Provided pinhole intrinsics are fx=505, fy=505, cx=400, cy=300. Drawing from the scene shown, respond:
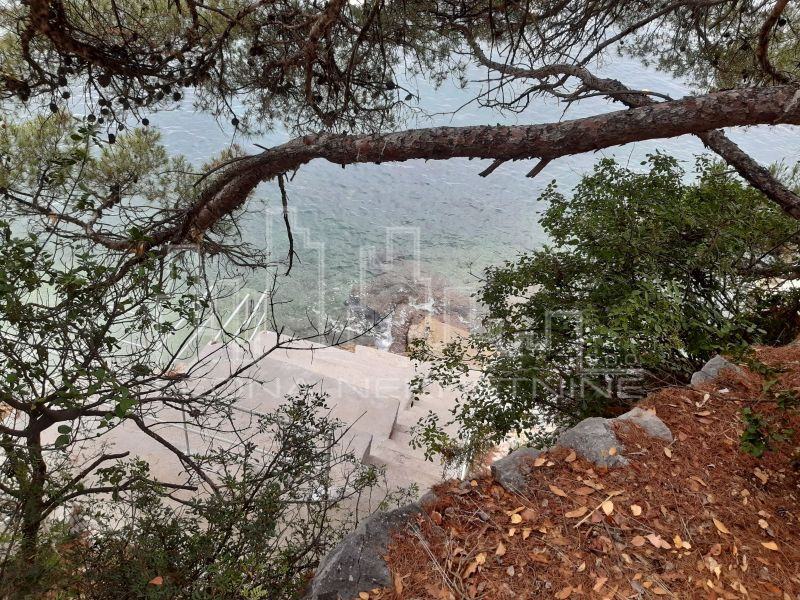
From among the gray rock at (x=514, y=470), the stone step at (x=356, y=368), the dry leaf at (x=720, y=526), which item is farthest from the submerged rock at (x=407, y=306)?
the dry leaf at (x=720, y=526)

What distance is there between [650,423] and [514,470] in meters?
0.68

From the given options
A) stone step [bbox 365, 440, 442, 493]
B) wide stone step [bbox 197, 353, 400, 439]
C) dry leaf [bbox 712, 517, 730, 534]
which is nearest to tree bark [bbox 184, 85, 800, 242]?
dry leaf [bbox 712, 517, 730, 534]

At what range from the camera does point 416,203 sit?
1388 cm

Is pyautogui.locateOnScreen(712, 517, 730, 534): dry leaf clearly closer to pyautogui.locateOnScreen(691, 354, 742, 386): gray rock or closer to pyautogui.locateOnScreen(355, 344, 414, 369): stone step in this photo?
pyautogui.locateOnScreen(691, 354, 742, 386): gray rock

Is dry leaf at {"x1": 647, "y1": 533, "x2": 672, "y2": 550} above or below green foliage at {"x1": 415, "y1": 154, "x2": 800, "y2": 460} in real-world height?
below

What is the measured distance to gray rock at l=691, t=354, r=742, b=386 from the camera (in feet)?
8.55

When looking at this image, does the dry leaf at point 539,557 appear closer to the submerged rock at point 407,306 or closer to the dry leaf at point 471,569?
the dry leaf at point 471,569

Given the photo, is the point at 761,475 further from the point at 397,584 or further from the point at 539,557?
the point at 397,584

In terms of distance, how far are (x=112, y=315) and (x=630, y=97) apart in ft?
10.9

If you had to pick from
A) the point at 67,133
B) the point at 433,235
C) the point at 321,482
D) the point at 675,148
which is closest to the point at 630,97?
the point at 321,482

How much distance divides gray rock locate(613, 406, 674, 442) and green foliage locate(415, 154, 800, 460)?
376 millimetres

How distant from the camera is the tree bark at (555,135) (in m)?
1.84

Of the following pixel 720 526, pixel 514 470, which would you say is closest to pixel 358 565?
pixel 514 470

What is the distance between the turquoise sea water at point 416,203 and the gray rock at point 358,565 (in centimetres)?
908
